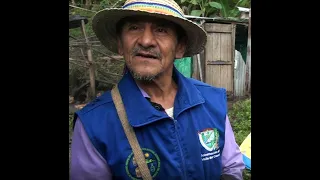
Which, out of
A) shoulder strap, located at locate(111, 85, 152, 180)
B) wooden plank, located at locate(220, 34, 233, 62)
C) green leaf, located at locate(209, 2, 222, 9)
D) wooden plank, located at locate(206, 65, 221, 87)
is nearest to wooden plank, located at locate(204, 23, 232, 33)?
wooden plank, located at locate(220, 34, 233, 62)

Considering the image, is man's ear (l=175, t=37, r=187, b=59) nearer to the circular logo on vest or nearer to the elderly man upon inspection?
the elderly man

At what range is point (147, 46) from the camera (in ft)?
5.29

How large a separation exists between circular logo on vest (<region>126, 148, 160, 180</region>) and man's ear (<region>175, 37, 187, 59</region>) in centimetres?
63

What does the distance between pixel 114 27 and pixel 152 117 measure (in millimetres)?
652

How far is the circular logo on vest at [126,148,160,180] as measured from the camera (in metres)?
1.50

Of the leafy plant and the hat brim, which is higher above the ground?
the hat brim

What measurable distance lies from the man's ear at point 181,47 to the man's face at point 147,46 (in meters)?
0.17

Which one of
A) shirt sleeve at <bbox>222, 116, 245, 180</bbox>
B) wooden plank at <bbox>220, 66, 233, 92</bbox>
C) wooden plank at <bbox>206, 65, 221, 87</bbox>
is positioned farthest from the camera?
wooden plank at <bbox>220, 66, 233, 92</bbox>

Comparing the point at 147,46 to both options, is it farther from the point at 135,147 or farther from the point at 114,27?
the point at 135,147

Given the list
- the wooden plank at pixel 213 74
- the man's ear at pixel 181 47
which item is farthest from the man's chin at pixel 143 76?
the wooden plank at pixel 213 74

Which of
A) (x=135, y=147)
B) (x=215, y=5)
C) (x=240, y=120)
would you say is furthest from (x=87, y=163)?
(x=215, y=5)

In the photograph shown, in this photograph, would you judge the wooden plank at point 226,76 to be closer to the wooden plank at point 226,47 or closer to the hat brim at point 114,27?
the wooden plank at point 226,47

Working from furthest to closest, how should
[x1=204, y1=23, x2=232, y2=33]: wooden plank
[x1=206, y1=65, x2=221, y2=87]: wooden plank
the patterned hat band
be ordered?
[x1=206, y1=65, x2=221, y2=87]: wooden plank, [x1=204, y1=23, x2=232, y2=33]: wooden plank, the patterned hat band
